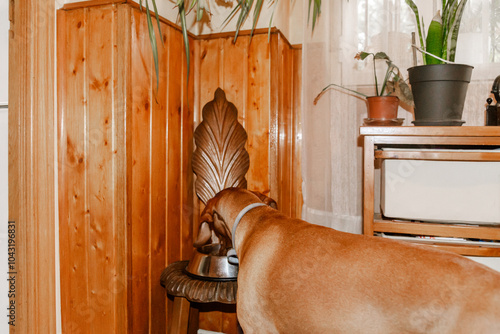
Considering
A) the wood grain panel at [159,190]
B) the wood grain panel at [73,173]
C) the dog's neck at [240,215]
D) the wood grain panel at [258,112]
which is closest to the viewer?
the dog's neck at [240,215]

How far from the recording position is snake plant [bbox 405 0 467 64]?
1429mm

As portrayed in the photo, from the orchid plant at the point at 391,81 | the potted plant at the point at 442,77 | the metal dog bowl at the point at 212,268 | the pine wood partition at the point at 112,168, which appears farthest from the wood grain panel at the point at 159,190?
the potted plant at the point at 442,77

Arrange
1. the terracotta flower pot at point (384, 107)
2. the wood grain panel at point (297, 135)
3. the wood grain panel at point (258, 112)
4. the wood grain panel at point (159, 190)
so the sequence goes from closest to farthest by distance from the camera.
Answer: the terracotta flower pot at point (384, 107) < the wood grain panel at point (159, 190) < the wood grain panel at point (258, 112) < the wood grain panel at point (297, 135)

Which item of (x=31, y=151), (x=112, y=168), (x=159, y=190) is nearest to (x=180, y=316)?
(x=159, y=190)

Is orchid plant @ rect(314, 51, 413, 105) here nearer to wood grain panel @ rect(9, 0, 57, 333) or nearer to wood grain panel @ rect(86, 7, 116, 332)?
wood grain panel @ rect(86, 7, 116, 332)

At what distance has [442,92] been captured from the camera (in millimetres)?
1391

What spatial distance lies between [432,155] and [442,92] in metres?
0.23

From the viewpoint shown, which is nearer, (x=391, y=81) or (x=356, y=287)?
(x=356, y=287)

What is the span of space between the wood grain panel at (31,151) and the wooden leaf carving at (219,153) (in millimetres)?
676

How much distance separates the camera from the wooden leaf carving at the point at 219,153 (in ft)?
6.51

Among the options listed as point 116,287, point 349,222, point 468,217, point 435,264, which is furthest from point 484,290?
point 116,287

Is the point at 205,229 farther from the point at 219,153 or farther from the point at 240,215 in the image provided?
the point at 219,153

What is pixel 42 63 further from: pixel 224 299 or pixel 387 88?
pixel 387 88

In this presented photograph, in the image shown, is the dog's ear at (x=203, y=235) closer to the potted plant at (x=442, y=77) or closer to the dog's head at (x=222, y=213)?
the dog's head at (x=222, y=213)
